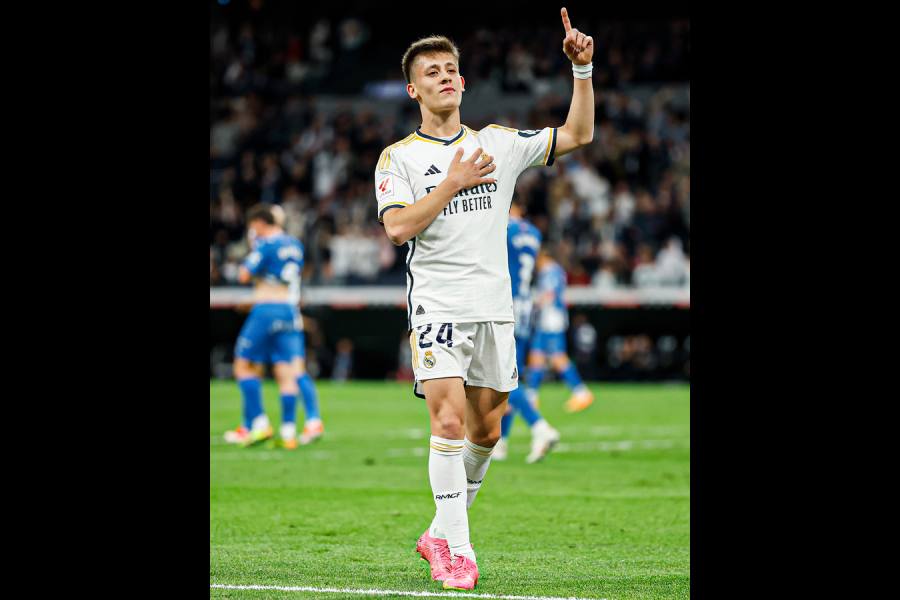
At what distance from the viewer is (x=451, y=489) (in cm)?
625

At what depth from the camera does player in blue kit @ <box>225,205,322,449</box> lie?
13531 mm

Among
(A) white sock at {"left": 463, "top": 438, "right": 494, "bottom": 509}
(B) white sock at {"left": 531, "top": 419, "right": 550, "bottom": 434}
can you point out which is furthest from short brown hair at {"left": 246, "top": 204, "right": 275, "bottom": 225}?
(A) white sock at {"left": 463, "top": 438, "right": 494, "bottom": 509}

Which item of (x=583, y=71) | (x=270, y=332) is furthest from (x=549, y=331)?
(x=583, y=71)

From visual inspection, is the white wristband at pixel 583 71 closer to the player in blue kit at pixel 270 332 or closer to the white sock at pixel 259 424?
the player in blue kit at pixel 270 332

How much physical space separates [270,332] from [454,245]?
7798 mm

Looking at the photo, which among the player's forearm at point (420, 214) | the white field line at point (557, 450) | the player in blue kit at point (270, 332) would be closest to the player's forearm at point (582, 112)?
the player's forearm at point (420, 214)

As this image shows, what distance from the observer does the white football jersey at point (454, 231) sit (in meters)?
6.31

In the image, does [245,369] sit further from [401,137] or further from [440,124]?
[401,137]

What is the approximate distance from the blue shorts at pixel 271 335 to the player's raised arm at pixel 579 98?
7.73 meters
